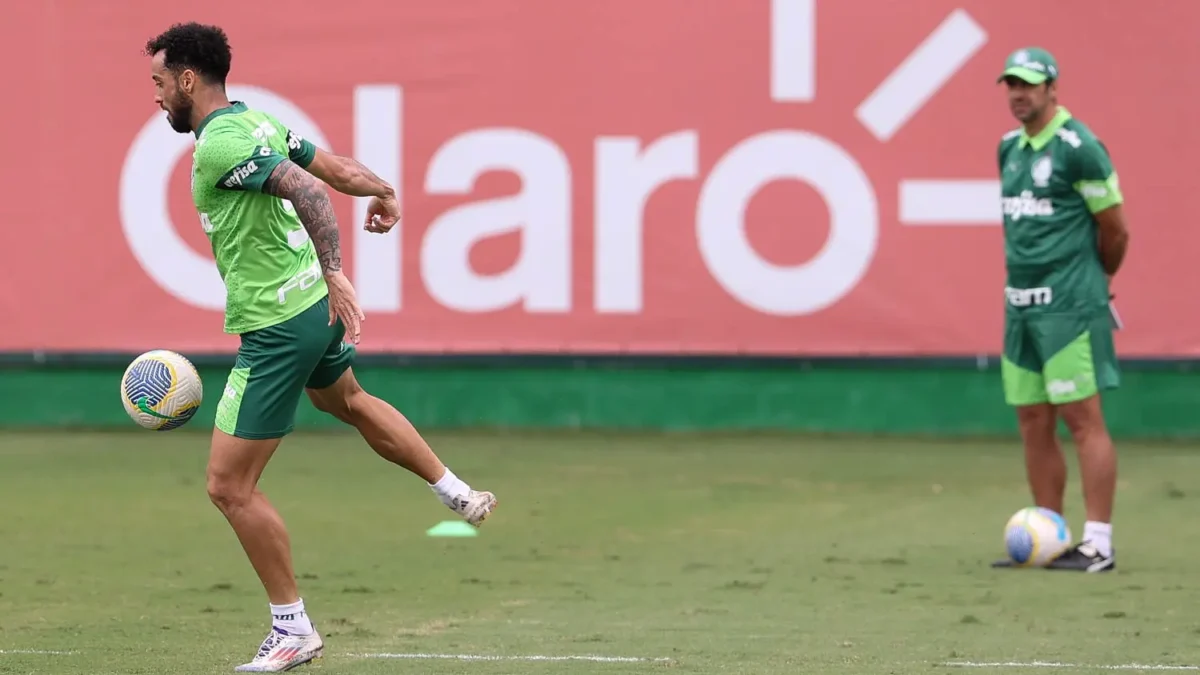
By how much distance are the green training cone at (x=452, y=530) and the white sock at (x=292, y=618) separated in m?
3.84

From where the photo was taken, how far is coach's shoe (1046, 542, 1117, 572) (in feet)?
30.7

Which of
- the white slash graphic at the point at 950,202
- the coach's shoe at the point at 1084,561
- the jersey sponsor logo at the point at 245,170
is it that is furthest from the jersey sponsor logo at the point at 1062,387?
the white slash graphic at the point at 950,202

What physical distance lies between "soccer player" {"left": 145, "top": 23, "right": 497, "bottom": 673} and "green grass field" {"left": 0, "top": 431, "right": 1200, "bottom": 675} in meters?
0.46

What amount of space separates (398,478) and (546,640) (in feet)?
19.5

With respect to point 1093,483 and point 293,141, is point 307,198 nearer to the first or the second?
point 293,141

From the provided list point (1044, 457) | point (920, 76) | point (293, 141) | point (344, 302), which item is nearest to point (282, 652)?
point (344, 302)

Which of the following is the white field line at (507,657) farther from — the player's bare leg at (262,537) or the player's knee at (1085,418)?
the player's knee at (1085,418)

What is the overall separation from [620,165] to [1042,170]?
6364 mm

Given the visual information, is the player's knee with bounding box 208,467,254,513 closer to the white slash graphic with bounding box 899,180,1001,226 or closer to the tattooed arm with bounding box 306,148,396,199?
the tattooed arm with bounding box 306,148,396,199

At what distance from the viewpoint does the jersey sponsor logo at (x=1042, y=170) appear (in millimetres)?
9461

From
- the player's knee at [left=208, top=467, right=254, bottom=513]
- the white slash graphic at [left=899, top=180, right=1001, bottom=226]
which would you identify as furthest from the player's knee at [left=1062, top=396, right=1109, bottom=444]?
the white slash graphic at [left=899, top=180, right=1001, bottom=226]

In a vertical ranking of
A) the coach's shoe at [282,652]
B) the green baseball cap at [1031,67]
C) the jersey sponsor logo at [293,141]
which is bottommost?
the coach's shoe at [282,652]

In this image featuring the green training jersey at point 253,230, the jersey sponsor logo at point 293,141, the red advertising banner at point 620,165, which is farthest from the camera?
the red advertising banner at point 620,165

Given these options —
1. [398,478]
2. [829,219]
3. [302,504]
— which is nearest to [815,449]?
[829,219]
